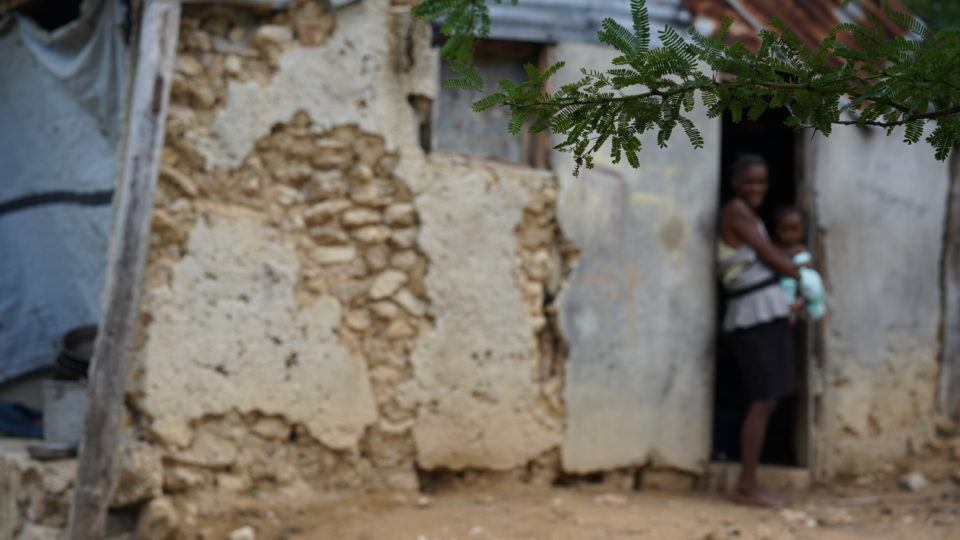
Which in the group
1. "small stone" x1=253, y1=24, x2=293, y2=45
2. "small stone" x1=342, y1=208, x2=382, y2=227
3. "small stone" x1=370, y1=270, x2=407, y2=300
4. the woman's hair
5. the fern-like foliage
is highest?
"small stone" x1=253, y1=24, x2=293, y2=45

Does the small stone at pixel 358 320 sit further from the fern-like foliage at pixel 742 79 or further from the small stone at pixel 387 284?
the fern-like foliage at pixel 742 79

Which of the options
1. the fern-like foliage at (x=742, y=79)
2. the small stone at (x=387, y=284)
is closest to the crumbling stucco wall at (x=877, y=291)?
the small stone at (x=387, y=284)

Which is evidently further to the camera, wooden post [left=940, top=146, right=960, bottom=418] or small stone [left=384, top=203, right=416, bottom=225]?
wooden post [left=940, top=146, right=960, bottom=418]

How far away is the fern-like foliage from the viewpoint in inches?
74.9

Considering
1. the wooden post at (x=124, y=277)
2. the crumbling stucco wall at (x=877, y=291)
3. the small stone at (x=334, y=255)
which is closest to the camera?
the wooden post at (x=124, y=277)

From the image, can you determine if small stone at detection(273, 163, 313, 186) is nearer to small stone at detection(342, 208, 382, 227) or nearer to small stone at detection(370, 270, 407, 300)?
small stone at detection(342, 208, 382, 227)

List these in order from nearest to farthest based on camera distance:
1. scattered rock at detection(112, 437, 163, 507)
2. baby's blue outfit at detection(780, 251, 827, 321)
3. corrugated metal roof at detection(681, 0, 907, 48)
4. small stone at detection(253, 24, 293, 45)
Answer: scattered rock at detection(112, 437, 163, 507) → small stone at detection(253, 24, 293, 45) → baby's blue outfit at detection(780, 251, 827, 321) → corrugated metal roof at detection(681, 0, 907, 48)

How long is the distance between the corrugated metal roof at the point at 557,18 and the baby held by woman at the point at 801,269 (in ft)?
3.79

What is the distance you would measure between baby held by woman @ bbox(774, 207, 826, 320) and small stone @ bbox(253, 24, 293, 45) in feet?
8.76

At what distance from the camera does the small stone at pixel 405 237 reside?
486cm

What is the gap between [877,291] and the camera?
6164 millimetres

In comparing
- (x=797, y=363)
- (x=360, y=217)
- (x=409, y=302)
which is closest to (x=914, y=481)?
(x=797, y=363)

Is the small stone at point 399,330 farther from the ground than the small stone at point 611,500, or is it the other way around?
the small stone at point 399,330

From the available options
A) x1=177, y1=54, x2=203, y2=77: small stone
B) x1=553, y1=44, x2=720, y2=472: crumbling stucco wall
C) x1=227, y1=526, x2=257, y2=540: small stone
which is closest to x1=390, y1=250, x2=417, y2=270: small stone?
x1=553, y1=44, x2=720, y2=472: crumbling stucco wall
